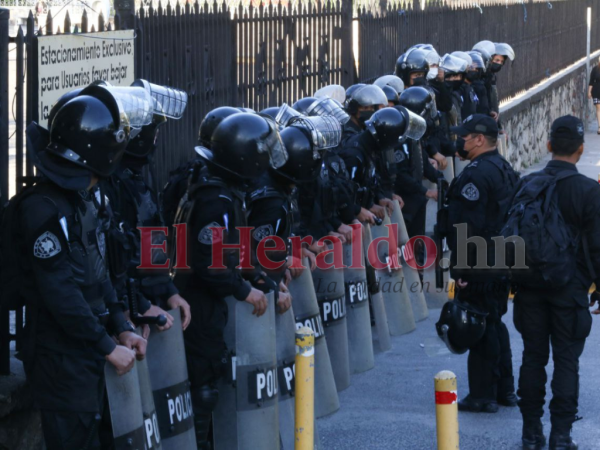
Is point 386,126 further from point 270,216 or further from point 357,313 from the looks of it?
point 270,216

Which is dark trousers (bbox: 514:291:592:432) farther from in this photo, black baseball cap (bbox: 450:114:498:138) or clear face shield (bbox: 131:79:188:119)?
clear face shield (bbox: 131:79:188:119)

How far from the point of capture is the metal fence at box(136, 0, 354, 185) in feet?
25.8

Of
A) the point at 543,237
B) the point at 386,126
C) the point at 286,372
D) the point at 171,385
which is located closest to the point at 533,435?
the point at 543,237

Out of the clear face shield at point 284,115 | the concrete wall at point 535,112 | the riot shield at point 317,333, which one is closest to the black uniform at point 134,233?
the riot shield at point 317,333

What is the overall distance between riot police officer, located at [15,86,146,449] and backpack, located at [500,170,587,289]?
2.42m

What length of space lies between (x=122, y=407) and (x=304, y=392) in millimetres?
803

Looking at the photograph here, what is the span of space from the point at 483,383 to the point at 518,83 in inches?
604

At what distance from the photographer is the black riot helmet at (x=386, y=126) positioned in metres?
8.29

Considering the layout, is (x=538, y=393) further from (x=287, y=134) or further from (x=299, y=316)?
(x=287, y=134)

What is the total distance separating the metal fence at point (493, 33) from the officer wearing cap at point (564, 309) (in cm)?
665

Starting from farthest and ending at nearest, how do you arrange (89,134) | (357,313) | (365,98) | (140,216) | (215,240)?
1. (365,98)
2. (357,313)
3. (215,240)
4. (140,216)
5. (89,134)

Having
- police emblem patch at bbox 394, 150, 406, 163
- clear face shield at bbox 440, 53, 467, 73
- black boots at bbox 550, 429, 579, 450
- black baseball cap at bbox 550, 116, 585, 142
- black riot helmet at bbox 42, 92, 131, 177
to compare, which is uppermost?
clear face shield at bbox 440, 53, 467, 73

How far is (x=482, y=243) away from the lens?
679cm

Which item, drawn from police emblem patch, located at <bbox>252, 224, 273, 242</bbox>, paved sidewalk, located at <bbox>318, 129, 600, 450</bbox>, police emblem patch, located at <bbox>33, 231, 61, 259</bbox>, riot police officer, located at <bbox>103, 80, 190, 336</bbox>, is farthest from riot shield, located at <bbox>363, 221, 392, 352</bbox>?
police emblem patch, located at <bbox>33, 231, 61, 259</bbox>
